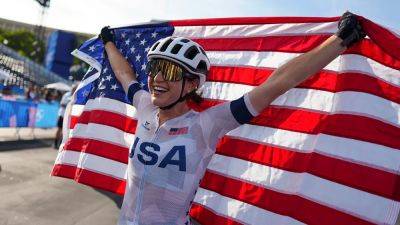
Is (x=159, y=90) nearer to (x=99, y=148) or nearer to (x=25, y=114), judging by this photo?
(x=99, y=148)

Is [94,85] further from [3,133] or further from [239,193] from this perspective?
[3,133]

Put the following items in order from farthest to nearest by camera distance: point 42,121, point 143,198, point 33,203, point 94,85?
point 42,121 < point 33,203 < point 94,85 < point 143,198

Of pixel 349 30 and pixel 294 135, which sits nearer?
pixel 349 30

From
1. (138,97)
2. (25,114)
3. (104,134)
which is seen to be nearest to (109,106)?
(104,134)

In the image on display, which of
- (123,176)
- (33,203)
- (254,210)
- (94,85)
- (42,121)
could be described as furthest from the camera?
(42,121)

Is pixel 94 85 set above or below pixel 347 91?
below

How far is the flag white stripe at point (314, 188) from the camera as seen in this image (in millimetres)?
2988

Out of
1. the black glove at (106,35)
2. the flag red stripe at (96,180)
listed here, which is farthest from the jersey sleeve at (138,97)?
the flag red stripe at (96,180)

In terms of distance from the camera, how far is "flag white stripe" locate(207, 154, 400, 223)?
2.99 metres

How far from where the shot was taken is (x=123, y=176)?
14.4 ft

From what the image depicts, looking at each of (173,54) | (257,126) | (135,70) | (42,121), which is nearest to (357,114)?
(257,126)

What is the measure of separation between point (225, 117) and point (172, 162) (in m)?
0.49

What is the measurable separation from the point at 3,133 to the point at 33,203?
29.5 feet

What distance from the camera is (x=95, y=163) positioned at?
4.52 m
